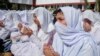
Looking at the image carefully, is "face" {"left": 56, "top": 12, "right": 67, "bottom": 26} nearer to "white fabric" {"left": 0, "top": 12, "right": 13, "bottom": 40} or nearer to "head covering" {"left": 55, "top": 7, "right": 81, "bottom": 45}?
"head covering" {"left": 55, "top": 7, "right": 81, "bottom": 45}

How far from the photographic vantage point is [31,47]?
9.82 ft

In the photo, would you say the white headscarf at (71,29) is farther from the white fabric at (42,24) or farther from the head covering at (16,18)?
the head covering at (16,18)

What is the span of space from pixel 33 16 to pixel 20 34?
0.92ft

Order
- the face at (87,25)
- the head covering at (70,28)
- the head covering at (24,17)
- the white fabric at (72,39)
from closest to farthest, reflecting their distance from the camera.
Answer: the white fabric at (72,39)
the head covering at (70,28)
the face at (87,25)
the head covering at (24,17)

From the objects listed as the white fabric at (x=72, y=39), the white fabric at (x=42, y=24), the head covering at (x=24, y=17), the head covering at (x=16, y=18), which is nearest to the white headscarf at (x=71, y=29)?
the white fabric at (x=72, y=39)

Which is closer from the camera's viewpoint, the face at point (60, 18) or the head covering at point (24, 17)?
the face at point (60, 18)

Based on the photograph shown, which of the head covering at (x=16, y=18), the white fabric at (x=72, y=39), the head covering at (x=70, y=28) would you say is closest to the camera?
the white fabric at (x=72, y=39)

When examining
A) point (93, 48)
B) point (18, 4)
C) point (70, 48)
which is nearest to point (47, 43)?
point (70, 48)

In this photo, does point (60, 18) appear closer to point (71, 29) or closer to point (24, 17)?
point (71, 29)

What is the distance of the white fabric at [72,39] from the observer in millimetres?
Result: 2260


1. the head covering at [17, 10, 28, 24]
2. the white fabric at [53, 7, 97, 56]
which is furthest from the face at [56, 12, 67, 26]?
the head covering at [17, 10, 28, 24]

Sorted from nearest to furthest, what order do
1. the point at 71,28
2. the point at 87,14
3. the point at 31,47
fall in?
the point at 71,28, the point at 87,14, the point at 31,47

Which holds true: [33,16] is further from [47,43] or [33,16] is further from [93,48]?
[93,48]

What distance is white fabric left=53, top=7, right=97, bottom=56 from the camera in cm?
226
